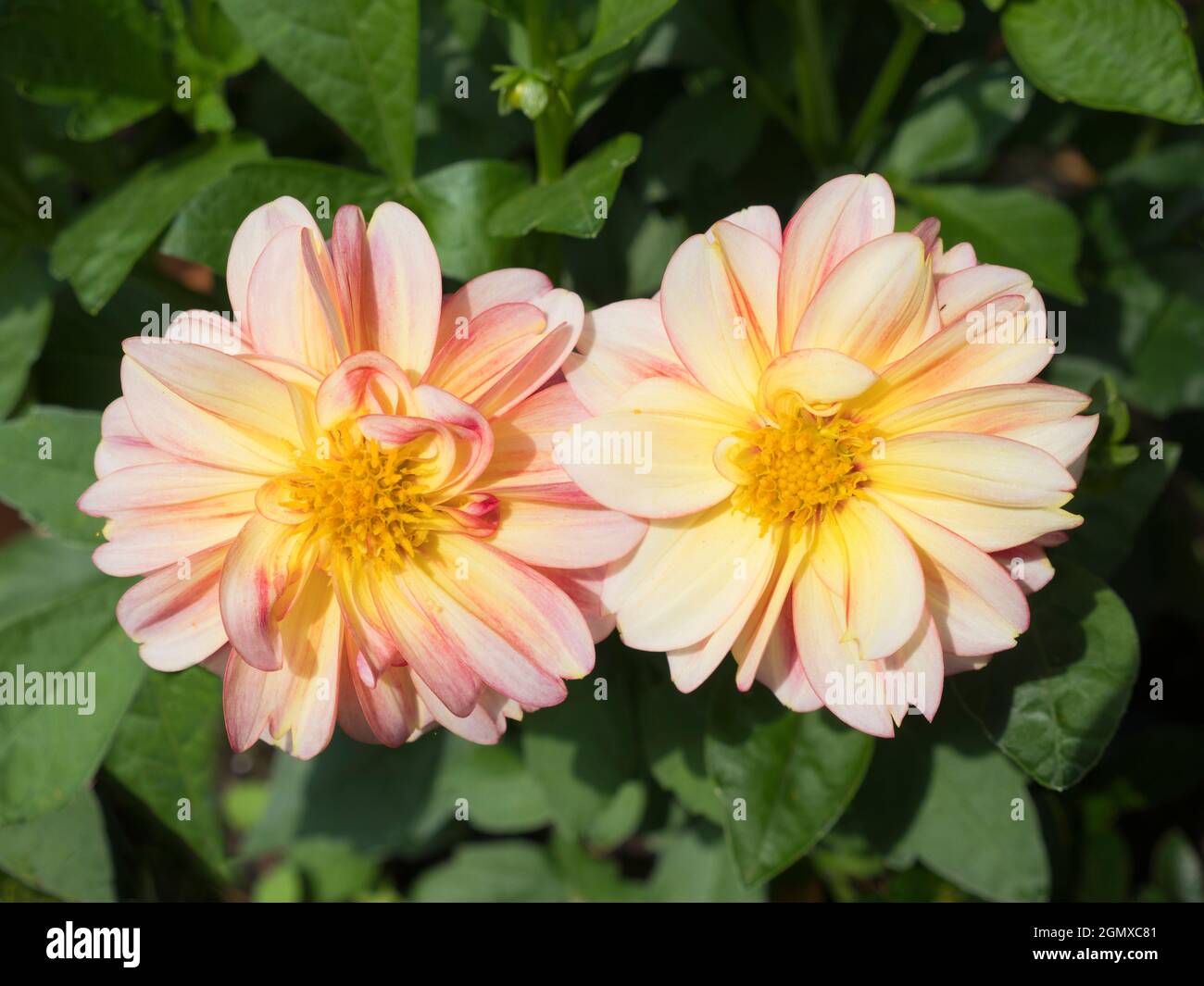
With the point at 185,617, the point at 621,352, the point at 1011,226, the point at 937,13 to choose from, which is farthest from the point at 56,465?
the point at 1011,226

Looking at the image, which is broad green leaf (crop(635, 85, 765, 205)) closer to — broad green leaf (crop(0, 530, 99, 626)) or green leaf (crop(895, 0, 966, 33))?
green leaf (crop(895, 0, 966, 33))

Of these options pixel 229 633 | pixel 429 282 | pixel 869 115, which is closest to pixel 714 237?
pixel 429 282

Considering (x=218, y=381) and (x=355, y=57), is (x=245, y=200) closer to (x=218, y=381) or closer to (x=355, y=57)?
(x=355, y=57)

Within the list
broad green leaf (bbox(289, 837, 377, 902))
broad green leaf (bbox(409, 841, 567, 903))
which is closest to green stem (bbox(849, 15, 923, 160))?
broad green leaf (bbox(409, 841, 567, 903))

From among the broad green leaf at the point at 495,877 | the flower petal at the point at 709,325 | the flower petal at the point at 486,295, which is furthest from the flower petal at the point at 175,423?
the broad green leaf at the point at 495,877
